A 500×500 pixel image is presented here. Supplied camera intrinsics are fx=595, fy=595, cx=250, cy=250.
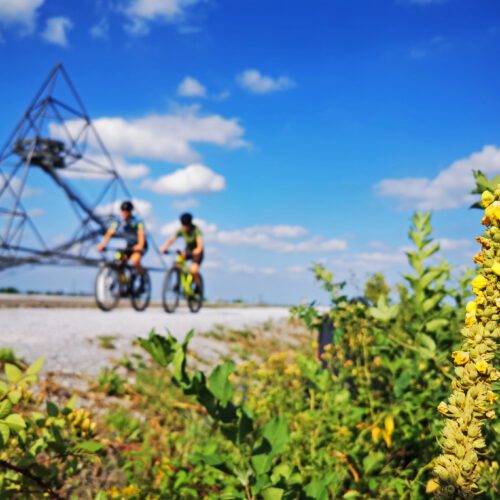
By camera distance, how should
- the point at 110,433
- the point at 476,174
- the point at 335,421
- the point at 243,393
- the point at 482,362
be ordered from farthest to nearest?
the point at 243,393, the point at 110,433, the point at 335,421, the point at 476,174, the point at 482,362

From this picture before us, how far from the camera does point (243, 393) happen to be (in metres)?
5.04

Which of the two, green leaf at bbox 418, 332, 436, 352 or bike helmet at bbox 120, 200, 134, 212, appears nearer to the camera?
green leaf at bbox 418, 332, 436, 352

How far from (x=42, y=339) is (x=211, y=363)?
191 centimetres

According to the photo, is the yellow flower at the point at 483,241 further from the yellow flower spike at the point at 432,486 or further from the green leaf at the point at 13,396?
the green leaf at the point at 13,396

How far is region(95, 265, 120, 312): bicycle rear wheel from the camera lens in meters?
13.4

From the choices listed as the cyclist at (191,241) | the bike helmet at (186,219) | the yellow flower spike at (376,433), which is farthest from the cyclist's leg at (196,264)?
the yellow flower spike at (376,433)

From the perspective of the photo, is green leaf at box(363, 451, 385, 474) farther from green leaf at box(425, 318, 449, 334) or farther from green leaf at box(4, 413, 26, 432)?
green leaf at box(4, 413, 26, 432)

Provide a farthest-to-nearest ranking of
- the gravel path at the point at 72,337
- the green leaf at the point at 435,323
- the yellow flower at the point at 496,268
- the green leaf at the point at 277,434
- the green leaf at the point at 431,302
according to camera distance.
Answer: the gravel path at the point at 72,337, the green leaf at the point at 431,302, the green leaf at the point at 435,323, the green leaf at the point at 277,434, the yellow flower at the point at 496,268

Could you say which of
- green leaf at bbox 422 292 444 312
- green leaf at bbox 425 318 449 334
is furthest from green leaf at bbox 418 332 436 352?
green leaf at bbox 422 292 444 312

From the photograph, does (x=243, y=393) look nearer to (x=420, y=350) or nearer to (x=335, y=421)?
(x=335, y=421)

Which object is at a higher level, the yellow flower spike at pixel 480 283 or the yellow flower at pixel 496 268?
the yellow flower at pixel 496 268

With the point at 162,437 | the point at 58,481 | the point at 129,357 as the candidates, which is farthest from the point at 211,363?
the point at 58,481

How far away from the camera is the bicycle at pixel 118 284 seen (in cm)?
1348

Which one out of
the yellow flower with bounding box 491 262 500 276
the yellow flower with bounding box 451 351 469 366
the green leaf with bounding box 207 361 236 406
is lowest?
the green leaf with bounding box 207 361 236 406
